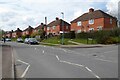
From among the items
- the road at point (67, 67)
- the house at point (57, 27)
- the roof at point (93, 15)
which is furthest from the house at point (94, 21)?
the road at point (67, 67)

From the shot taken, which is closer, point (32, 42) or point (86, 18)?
point (32, 42)

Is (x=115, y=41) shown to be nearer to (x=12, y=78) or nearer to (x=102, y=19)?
(x=102, y=19)

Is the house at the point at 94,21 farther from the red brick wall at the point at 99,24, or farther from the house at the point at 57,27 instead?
the house at the point at 57,27

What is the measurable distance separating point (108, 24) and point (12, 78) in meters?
63.2

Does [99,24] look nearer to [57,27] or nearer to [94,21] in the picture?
[94,21]

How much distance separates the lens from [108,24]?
7150cm

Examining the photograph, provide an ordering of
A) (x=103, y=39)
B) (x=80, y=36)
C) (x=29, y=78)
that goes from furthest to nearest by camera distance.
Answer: (x=80, y=36)
(x=103, y=39)
(x=29, y=78)

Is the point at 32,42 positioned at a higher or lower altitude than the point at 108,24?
lower

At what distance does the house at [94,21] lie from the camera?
70213 mm

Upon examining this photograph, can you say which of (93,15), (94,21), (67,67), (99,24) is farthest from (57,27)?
(67,67)

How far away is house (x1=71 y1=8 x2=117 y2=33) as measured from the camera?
70213 mm

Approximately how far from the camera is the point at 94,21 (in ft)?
238

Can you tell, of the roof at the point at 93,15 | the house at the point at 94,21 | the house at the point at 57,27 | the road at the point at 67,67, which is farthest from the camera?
the house at the point at 57,27

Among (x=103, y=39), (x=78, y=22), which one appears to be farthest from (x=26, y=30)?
→ (x=103, y=39)
